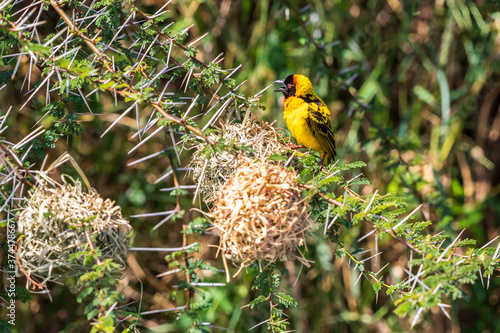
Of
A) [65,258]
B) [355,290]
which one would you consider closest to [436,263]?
[65,258]

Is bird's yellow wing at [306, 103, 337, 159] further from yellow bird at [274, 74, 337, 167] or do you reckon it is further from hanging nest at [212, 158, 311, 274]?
hanging nest at [212, 158, 311, 274]

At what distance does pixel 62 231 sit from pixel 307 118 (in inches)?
71.8

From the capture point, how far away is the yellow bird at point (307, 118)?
326 centimetres

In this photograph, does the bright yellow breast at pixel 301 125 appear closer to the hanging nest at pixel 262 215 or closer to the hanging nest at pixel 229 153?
the hanging nest at pixel 229 153

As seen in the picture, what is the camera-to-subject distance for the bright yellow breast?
326 centimetres

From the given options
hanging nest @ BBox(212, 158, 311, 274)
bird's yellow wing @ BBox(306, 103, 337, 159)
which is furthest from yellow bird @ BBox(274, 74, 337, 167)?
hanging nest @ BBox(212, 158, 311, 274)

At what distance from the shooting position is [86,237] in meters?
1.89

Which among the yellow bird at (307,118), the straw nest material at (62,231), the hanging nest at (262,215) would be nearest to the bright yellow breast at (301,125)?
the yellow bird at (307,118)

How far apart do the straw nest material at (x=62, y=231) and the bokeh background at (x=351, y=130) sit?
2.30 m

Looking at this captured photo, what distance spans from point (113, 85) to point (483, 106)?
4143mm

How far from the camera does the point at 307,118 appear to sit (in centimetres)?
328

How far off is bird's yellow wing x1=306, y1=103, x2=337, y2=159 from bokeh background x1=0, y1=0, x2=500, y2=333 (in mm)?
930

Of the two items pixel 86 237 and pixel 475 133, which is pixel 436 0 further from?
pixel 86 237

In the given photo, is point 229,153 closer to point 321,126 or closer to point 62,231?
point 62,231
